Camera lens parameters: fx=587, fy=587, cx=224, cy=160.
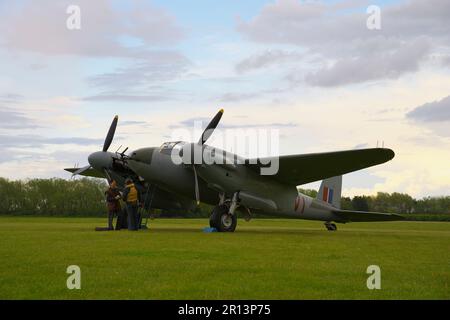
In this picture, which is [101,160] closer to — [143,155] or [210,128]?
[143,155]

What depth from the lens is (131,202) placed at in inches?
868

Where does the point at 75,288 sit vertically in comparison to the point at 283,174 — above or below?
below

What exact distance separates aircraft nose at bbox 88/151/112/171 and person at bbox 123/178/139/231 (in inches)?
43.1

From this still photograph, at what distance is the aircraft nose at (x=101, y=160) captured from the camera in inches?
895

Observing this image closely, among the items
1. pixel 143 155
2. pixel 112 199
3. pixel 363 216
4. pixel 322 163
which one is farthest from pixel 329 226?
pixel 143 155

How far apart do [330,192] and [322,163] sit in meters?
6.35

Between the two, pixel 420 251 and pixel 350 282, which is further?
pixel 420 251

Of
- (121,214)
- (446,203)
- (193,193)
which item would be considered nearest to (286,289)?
(193,193)

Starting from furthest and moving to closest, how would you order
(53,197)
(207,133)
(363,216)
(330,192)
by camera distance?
(53,197) < (330,192) < (363,216) < (207,133)
